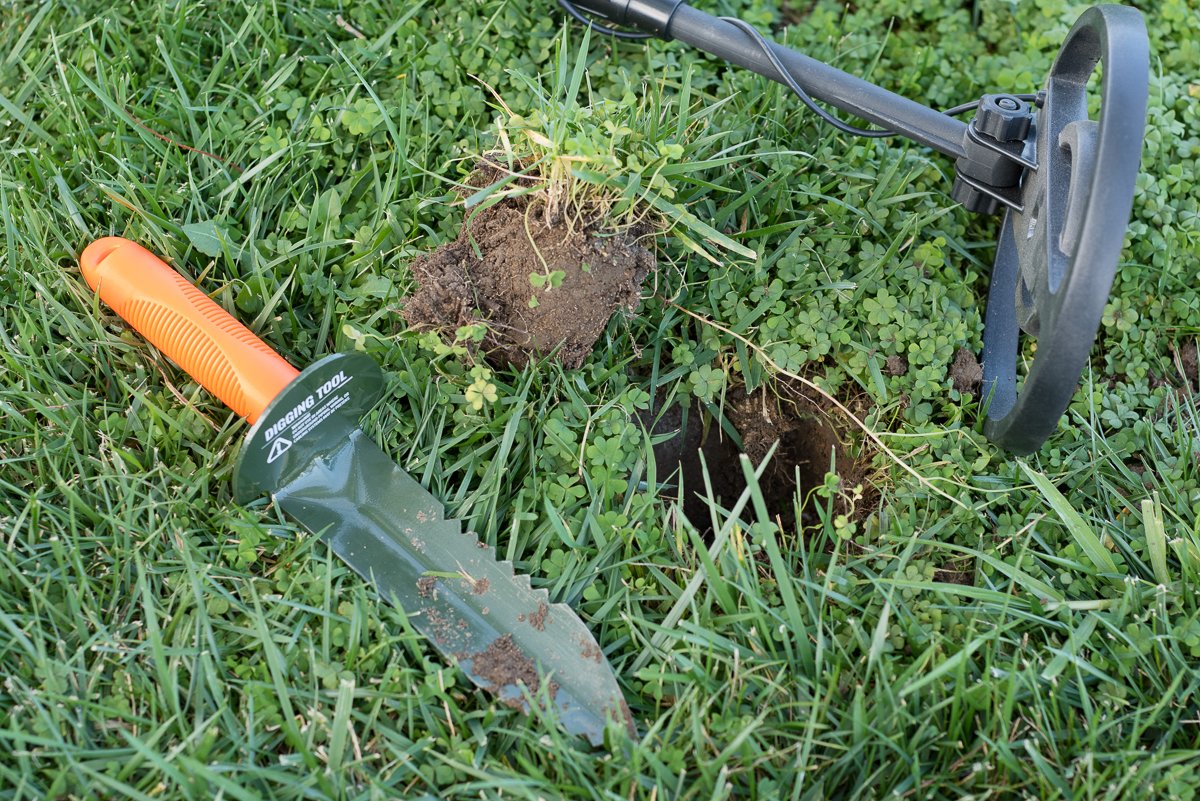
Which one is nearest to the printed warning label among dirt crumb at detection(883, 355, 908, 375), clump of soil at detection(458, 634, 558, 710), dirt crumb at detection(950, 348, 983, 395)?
clump of soil at detection(458, 634, 558, 710)

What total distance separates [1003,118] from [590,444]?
110 cm

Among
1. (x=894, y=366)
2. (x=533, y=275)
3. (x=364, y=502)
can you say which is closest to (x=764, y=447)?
(x=894, y=366)

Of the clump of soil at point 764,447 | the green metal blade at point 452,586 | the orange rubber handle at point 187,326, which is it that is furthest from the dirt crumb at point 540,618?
the orange rubber handle at point 187,326

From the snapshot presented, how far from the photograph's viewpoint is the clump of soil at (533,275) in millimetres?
2072

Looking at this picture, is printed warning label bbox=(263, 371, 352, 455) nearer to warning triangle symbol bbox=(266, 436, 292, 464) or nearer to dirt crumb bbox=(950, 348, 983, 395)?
warning triangle symbol bbox=(266, 436, 292, 464)

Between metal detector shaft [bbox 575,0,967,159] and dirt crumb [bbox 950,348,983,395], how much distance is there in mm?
462

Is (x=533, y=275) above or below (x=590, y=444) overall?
above

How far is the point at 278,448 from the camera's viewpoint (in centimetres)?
190

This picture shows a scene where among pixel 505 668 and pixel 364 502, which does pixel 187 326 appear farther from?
pixel 505 668

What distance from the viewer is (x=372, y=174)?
2461 millimetres

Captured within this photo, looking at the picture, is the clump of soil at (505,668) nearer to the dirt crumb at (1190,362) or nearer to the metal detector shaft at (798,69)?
the metal detector shaft at (798,69)

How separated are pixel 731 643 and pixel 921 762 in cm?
39

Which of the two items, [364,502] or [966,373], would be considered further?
[966,373]

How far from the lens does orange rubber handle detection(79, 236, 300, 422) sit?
6.45 ft
